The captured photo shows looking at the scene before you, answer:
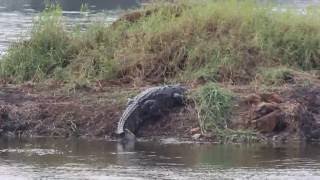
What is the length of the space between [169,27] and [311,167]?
6.12 metres

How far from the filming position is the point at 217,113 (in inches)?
574

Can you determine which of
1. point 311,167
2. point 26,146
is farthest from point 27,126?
point 311,167

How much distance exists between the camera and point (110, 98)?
15.6 metres

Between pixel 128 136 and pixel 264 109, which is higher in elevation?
pixel 264 109

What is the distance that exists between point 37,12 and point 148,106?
86.7ft

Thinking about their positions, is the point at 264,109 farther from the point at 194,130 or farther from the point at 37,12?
the point at 37,12

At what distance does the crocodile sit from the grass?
356 mm

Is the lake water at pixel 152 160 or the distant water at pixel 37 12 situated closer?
the lake water at pixel 152 160

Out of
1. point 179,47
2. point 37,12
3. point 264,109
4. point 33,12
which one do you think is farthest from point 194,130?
point 33,12

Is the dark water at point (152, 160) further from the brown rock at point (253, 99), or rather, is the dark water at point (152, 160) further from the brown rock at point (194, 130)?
the brown rock at point (253, 99)

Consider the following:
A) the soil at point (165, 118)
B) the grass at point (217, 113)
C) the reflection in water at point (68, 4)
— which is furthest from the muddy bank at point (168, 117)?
the reflection in water at point (68, 4)

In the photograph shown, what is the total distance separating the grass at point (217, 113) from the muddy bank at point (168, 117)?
0.40 ft

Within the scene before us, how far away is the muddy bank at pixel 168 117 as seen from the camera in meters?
14.4

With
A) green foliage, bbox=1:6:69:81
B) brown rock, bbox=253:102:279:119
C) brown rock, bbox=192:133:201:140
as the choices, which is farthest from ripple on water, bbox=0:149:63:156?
green foliage, bbox=1:6:69:81
